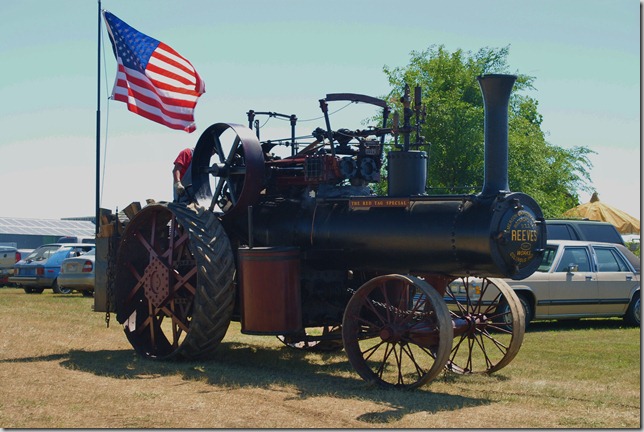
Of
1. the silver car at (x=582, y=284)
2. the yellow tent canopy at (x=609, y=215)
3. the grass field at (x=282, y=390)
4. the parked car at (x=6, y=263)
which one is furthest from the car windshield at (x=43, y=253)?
the yellow tent canopy at (x=609, y=215)

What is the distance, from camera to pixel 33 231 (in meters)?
49.3

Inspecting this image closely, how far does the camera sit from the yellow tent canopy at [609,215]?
26938 millimetres

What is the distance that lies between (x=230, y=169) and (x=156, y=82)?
380 cm

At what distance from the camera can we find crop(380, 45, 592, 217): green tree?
26047 mm

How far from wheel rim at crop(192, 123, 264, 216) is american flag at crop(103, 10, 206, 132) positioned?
8.74ft

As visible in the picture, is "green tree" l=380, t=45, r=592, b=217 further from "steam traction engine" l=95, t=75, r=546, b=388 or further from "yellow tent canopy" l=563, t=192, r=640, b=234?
"steam traction engine" l=95, t=75, r=546, b=388

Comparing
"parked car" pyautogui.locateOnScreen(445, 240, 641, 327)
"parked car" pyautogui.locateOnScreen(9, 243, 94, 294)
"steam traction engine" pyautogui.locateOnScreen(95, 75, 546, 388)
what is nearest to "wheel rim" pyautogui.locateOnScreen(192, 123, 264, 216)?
"steam traction engine" pyautogui.locateOnScreen(95, 75, 546, 388)

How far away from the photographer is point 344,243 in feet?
30.3

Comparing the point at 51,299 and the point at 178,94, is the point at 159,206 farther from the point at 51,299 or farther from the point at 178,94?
the point at 51,299

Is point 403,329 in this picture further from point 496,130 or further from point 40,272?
point 40,272

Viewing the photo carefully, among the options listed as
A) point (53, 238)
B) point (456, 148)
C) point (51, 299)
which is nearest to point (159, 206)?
point (51, 299)

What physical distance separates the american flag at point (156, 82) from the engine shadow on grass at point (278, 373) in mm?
3578

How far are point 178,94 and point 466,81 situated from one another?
1779 centimetres

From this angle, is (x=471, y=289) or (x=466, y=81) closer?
(x=471, y=289)
